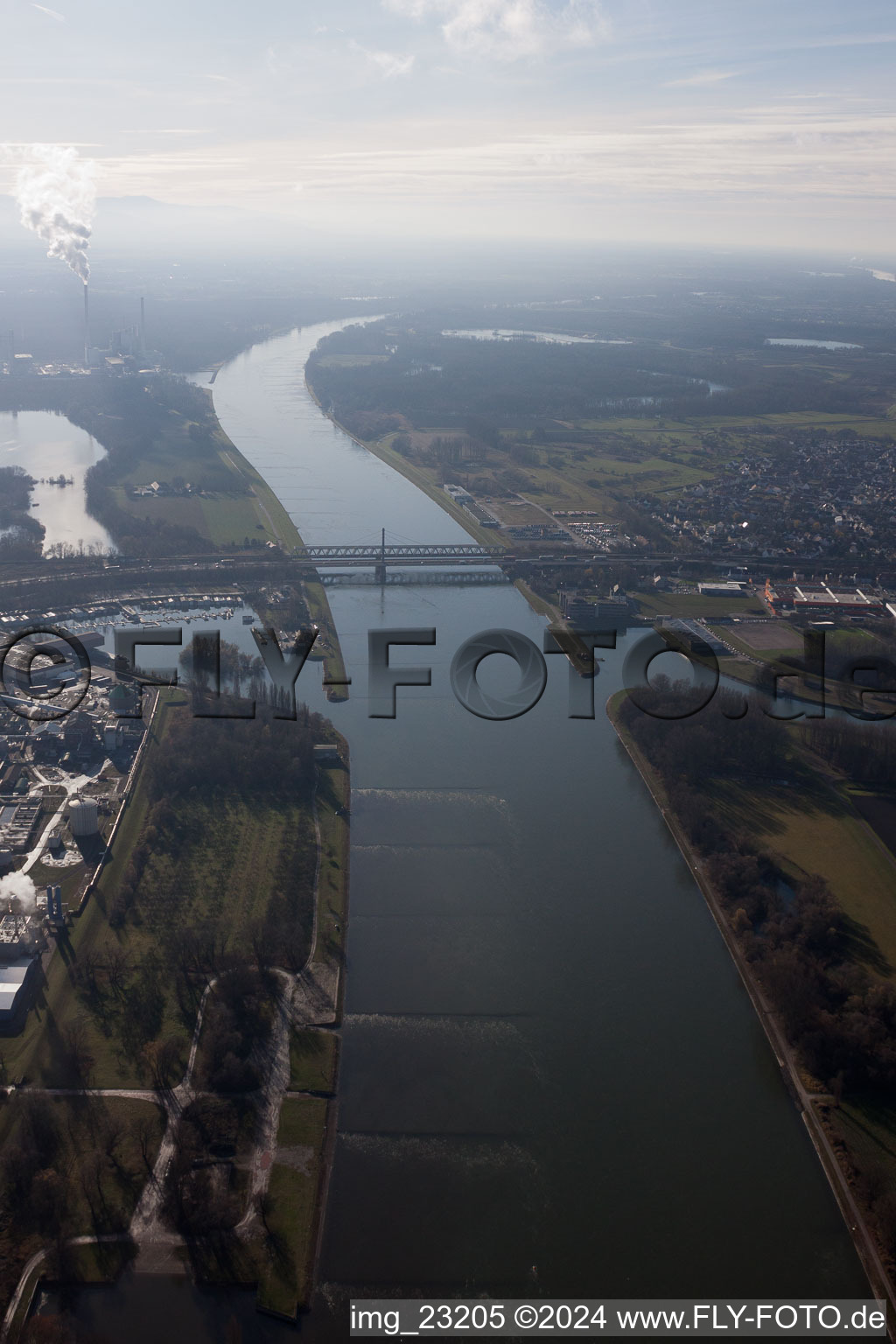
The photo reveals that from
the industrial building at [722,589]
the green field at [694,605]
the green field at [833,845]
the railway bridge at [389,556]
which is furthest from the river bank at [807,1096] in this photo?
the railway bridge at [389,556]

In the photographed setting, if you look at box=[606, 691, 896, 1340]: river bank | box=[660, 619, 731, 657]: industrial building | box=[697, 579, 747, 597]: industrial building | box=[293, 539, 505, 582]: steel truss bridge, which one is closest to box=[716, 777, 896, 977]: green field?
box=[606, 691, 896, 1340]: river bank

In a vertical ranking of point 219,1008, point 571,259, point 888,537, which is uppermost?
point 571,259

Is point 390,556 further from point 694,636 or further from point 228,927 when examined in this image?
point 228,927

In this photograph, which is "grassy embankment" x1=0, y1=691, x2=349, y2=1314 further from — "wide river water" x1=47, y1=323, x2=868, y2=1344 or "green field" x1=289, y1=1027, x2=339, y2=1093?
"wide river water" x1=47, y1=323, x2=868, y2=1344

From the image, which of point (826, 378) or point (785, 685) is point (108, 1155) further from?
point (826, 378)

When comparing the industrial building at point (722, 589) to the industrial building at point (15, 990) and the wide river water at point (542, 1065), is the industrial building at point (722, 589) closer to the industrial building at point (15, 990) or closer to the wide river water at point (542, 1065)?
the wide river water at point (542, 1065)

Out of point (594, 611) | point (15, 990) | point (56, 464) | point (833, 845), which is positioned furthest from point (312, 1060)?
point (56, 464)

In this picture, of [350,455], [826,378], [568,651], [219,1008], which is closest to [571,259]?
[826,378]

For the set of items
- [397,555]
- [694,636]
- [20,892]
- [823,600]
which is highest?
[397,555]
